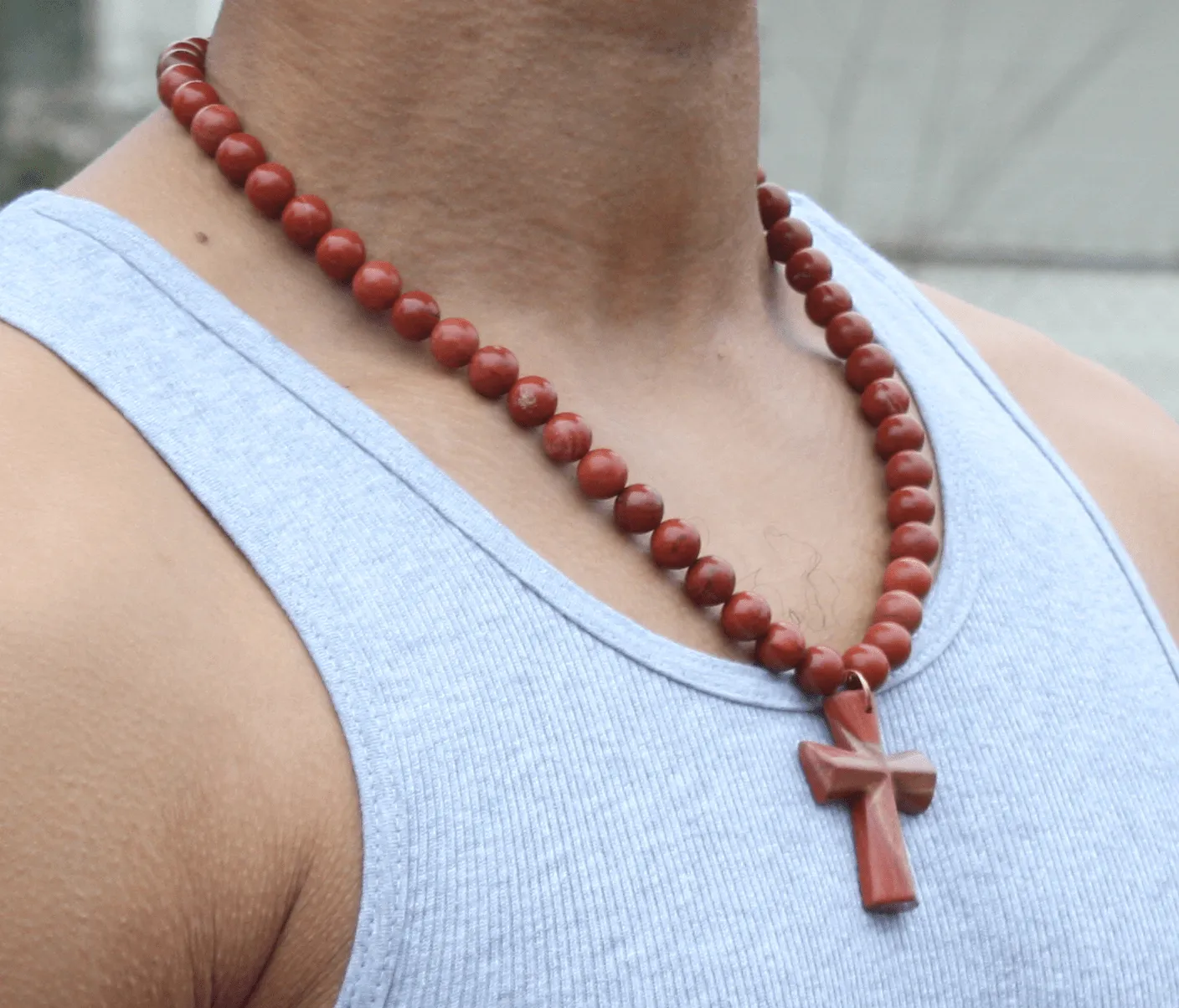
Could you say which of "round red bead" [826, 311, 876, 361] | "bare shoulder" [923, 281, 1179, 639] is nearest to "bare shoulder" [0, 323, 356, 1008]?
"round red bead" [826, 311, 876, 361]

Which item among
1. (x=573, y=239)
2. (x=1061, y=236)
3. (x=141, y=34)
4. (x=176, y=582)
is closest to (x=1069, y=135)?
(x=1061, y=236)

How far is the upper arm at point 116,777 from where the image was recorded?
74 cm

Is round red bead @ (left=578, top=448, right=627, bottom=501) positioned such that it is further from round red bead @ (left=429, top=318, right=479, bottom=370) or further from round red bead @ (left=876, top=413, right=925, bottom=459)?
round red bead @ (left=876, top=413, right=925, bottom=459)

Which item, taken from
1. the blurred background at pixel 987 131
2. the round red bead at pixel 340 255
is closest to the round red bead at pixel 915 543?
the round red bead at pixel 340 255

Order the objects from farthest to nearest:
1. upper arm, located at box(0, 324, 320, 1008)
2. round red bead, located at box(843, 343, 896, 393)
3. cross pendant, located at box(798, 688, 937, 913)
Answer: round red bead, located at box(843, 343, 896, 393) → cross pendant, located at box(798, 688, 937, 913) → upper arm, located at box(0, 324, 320, 1008)

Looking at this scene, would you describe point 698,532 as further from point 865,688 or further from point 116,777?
point 116,777

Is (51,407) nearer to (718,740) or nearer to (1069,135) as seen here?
(718,740)

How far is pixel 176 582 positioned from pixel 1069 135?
500 centimetres

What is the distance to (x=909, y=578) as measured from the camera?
1.05 m

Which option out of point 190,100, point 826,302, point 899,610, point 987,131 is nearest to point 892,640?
point 899,610

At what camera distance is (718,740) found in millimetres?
905

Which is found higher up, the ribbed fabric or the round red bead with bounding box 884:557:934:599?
the round red bead with bounding box 884:557:934:599

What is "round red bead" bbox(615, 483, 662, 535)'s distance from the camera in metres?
1.01

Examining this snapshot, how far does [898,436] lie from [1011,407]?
153mm
